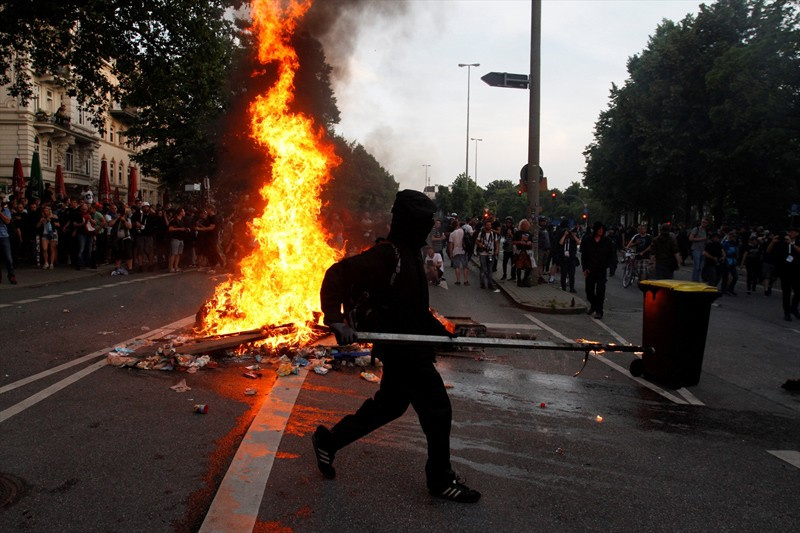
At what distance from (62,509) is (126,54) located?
15587mm

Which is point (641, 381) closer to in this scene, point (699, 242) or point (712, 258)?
point (712, 258)

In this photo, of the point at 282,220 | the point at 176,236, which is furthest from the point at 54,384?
the point at 176,236

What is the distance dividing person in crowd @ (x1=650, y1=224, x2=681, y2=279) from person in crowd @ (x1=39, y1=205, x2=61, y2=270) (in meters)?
14.7

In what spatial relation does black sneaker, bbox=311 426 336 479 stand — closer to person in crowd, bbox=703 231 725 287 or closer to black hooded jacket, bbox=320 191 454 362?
black hooded jacket, bbox=320 191 454 362

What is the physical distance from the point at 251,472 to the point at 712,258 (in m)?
14.4

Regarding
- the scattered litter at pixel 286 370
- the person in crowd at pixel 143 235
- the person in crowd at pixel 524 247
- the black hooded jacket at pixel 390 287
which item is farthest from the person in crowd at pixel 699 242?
the person in crowd at pixel 143 235

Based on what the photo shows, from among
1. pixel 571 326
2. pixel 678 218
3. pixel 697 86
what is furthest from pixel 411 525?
pixel 678 218

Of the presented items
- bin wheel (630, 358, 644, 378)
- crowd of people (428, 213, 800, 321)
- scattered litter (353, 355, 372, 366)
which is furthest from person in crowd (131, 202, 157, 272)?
bin wheel (630, 358, 644, 378)

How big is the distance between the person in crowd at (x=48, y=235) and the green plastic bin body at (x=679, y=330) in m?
15.0

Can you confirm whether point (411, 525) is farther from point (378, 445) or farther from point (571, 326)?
point (571, 326)

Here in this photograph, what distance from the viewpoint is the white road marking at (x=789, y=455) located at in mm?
4344

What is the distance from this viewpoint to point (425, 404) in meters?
3.46

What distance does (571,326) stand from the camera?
33.5 feet

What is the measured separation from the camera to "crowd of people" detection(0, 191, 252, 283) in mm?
16578
